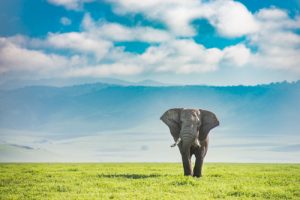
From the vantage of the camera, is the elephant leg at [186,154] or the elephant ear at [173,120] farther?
the elephant ear at [173,120]

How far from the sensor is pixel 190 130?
27.3 m

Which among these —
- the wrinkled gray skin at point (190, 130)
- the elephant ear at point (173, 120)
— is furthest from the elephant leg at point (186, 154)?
the elephant ear at point (173, 120)

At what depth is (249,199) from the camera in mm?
19078

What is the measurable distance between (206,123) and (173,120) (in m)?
1.96

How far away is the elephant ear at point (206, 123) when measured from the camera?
28719 mm

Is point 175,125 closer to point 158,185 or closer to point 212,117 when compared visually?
point 212,117

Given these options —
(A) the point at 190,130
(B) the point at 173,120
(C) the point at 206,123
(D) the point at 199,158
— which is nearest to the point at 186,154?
(A) the point at 190,130

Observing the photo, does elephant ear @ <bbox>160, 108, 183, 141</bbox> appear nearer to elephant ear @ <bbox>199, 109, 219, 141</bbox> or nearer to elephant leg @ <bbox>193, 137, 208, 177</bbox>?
elephant ear @ <bbox>199, 109, 219, 141</bbox>

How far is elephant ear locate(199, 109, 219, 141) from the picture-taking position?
28.7 meters

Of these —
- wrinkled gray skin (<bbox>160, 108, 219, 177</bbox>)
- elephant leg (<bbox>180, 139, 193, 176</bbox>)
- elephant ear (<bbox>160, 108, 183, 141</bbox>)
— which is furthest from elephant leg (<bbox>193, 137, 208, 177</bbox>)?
elephant ear (<bbox>160, 108, 183, 141</bbox>)

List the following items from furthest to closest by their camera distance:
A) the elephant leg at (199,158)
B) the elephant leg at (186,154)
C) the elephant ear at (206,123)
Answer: the elephant ear at (206,123) → the elephant leg at (199,158) → the elephant leg at (186,154)

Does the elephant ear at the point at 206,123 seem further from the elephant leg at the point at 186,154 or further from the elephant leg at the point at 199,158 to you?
the elephant leg at the point at 186,154

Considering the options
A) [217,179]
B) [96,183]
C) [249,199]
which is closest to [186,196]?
[249,199]

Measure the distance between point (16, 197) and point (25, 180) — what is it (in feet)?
24.7
